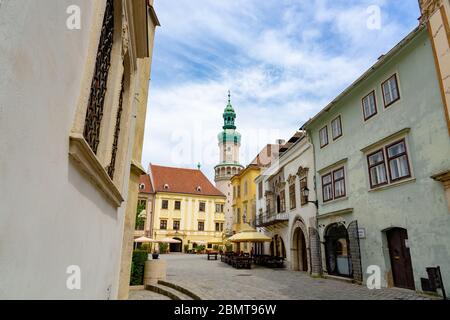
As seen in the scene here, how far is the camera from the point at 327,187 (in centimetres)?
1689

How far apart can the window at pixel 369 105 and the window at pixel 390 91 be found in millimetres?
672

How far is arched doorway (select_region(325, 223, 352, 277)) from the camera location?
14719mm

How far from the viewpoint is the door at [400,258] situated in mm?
11086

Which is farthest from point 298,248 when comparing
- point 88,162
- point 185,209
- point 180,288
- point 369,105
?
point 185,209

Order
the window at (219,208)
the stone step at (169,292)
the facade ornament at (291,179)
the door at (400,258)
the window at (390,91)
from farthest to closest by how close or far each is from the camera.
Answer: the window at (219,208) < the facade ornament at (291,179) < the window at (390,91) < the door at (400,258) < the stone step at (169,292)

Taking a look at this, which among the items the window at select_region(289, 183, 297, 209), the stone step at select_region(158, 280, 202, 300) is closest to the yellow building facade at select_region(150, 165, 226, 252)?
the window at select_region(289, 183, 297, 209)

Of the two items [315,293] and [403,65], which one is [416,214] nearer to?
[315,293]

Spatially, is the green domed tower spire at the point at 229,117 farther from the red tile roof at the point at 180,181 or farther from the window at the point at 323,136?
the window at the point at 323,136

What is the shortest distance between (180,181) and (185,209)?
18.5 ft

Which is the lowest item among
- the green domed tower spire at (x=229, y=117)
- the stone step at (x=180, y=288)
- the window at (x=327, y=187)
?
the stone step at (x=180, y=288)

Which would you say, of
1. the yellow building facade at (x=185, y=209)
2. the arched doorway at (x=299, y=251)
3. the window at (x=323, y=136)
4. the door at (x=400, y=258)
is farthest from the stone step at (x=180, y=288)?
the yellow building facade at (x=185, y=209)

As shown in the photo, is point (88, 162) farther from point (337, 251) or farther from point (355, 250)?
point (337, 251)

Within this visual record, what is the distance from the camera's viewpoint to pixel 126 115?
582 cm

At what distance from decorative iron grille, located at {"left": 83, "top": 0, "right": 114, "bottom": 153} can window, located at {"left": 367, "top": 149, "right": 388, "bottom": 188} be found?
12101 mm
